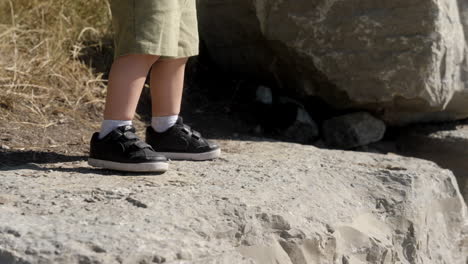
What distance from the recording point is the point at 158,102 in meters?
2.73

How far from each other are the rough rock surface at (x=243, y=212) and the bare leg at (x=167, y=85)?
Result: 0.68 ft

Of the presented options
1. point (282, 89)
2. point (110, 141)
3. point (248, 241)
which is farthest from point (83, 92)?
point (248, 241)

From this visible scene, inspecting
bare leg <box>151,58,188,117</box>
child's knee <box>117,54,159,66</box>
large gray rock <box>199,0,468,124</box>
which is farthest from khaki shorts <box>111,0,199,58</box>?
large gray rock <box>199,0,468,124</box>

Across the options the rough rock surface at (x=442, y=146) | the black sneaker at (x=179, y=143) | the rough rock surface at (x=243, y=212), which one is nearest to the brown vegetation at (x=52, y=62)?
the black sneaker at (x=179, y=143)

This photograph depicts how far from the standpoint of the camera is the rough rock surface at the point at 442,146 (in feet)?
12.3

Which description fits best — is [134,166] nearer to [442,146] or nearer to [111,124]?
[111,124]

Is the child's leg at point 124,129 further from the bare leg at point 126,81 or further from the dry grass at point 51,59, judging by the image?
the dry grass at point 51,59

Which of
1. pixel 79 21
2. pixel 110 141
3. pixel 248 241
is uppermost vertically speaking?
pixel 79 21

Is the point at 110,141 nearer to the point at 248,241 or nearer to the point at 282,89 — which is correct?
the point at 248,241

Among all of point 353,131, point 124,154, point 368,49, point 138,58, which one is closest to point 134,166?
point 124,154

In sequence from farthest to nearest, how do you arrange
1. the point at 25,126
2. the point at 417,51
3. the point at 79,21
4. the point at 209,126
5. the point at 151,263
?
the point at 79,21, the point at 209,126, the point at 417,51, the point at 25,126, the point at 151,263

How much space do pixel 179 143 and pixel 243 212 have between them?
0.62 m

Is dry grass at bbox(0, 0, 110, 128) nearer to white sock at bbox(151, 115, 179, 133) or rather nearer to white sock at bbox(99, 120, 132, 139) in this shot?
white sock at bbox(151, 115, 179, 133)

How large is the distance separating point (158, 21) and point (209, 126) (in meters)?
1.29
